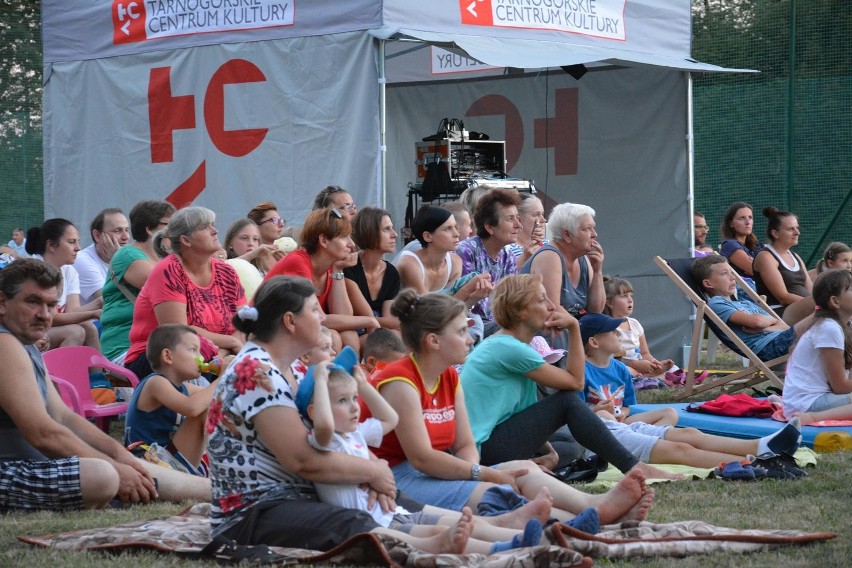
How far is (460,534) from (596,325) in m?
2.87

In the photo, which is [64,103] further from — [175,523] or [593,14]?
[175,523]

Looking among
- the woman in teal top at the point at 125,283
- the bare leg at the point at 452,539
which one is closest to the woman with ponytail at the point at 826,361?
the bare leg at the point at 452,539

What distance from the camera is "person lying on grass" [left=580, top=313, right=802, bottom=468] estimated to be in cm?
568

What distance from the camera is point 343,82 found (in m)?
8.95

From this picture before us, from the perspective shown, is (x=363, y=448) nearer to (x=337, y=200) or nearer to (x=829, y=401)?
(x=829, y=401)

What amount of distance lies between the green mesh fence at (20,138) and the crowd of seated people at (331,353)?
7.05m

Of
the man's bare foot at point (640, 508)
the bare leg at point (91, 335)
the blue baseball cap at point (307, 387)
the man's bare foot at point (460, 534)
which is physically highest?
the blue baseball cap at point (307, 387)

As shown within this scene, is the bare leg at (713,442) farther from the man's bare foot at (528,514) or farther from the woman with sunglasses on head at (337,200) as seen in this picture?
the woman with sunglasses on head at (337,200)

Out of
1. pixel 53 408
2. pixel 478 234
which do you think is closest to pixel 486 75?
pixel 478 234

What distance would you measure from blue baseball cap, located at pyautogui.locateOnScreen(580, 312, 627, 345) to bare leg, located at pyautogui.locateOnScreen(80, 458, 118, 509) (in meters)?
2.61

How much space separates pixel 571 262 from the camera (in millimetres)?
7398

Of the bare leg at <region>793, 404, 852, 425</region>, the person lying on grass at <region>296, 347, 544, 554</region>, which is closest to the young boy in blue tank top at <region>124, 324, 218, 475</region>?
the person lying on grass at <region>296, 347, 544, 554</region>

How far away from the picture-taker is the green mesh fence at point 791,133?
47.4ft

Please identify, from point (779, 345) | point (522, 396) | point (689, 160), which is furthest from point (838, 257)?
point (522, 396)
